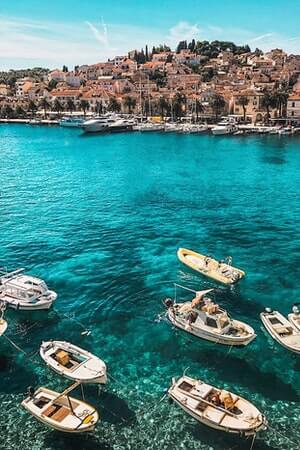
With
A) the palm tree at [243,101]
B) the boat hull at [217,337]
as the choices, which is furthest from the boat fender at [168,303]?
the palm tree at [243,101]

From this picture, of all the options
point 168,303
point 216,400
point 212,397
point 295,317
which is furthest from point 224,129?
point 216,400

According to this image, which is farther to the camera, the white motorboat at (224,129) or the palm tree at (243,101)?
the palm tree at (243,101)

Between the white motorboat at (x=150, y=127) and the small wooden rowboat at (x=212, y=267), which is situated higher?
the white motorboat at (x=150, y=127)

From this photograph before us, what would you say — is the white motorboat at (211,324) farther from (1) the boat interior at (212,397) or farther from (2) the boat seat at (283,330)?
(1) the boat interior at (212,397)

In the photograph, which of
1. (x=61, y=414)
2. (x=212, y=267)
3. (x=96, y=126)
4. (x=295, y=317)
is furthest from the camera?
(x=96, y=126)

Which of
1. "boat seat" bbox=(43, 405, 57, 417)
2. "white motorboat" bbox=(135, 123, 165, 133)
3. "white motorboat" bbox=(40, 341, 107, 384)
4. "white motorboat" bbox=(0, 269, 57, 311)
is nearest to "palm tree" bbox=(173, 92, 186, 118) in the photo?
"white motorboat" bbox=(135, 123, 165, 133)

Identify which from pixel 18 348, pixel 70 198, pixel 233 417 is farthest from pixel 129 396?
pixel 70 198

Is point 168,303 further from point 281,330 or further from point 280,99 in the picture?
point 280,99

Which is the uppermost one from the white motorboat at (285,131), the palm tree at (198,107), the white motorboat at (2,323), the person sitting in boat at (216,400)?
the palm tree at (198,107)
